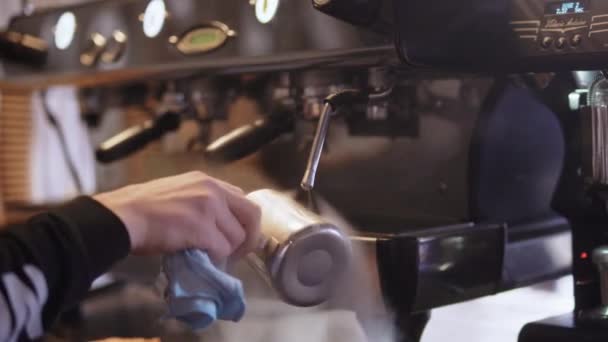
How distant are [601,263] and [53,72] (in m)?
0.84

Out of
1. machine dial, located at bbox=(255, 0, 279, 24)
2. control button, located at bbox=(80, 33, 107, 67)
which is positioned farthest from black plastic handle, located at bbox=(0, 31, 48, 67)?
machine dial, located at bbox=(255, 0, 279, 24)

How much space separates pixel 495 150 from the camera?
879 millimetres

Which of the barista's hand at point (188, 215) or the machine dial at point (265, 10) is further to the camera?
the machine dial at point (265, 10)

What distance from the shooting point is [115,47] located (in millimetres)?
1104

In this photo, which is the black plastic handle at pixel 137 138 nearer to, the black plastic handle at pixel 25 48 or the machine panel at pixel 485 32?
the black plastic handle at pixel 25 48

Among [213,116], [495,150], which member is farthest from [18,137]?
[495,150]

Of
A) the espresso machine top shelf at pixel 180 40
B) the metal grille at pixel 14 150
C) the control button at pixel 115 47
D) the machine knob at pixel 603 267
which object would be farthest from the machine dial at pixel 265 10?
the metal grille at pixel 14 150

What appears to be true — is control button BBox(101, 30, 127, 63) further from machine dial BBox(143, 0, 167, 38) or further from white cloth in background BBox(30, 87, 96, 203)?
white cloth in background BBox(30, 87, 96, 203)

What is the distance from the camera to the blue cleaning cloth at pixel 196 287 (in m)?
0.61

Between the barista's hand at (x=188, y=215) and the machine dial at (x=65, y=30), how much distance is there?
2.10ft

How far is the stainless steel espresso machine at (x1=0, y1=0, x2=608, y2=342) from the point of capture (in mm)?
687

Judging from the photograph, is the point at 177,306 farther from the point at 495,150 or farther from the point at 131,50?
the point at 131,50

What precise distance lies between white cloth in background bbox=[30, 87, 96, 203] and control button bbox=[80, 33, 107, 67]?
0.32 m

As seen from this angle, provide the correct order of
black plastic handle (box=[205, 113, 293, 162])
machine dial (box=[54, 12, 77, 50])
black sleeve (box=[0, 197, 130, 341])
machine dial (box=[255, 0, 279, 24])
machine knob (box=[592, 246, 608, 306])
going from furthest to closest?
machine dial (box=[54, 12, 77, 50]) → black plastic handle (box=[205, 113, 293, 162]) → machine dial (box=[255, 0, 279, 24]) → machine knob (box=[592, 246, 608, 306]) → black sleeve (box=[0, 197, 130, 341])
